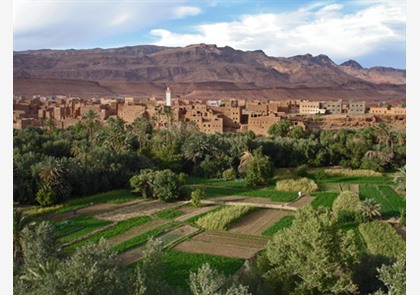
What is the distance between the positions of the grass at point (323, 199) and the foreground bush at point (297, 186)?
2.56 ft

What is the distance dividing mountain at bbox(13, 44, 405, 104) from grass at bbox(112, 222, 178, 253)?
3011 inches

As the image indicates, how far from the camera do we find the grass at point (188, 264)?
1335 centimetres

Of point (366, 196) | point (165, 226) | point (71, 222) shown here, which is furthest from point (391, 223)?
point (71, 222)

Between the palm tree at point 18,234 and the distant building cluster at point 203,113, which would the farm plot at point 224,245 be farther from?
the distant building cluster at point 203,113

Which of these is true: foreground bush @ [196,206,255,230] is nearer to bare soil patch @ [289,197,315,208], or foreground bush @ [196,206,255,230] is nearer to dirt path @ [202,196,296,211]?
dirt path @ [202,196,296,211]

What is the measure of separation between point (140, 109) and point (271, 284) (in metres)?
42.8

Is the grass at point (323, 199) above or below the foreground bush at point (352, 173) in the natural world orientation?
below

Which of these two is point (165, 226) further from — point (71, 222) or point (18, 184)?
point (18, 184)

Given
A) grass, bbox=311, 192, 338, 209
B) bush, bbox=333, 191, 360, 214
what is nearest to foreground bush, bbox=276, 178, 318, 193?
grass, bbox=311, 192, 338, 209

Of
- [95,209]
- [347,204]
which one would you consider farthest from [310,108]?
[95,209]

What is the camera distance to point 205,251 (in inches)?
623

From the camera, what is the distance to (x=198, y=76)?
124438 mm

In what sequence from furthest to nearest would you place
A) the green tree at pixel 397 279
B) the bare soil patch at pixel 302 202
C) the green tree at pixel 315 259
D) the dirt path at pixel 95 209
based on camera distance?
the bare soil patch at pixel 302 202 < the dirt path at pixel 95 209 < the green tree at pixel 315 259 < the green tree at pixel 397 279

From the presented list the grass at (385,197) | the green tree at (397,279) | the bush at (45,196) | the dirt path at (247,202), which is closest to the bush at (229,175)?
the dirt path at (247,202)
